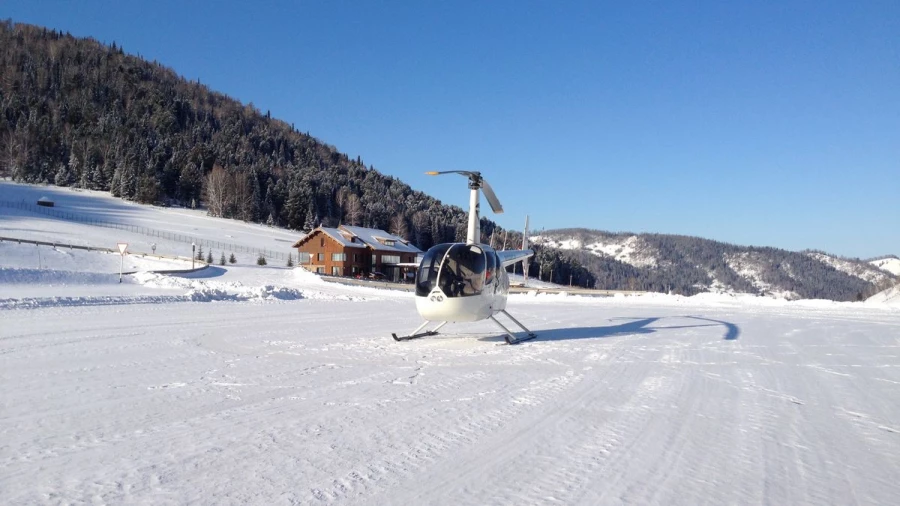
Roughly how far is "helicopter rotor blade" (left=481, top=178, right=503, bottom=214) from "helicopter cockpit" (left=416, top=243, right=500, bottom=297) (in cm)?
244

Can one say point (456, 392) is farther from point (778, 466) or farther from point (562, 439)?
point (778, 466)

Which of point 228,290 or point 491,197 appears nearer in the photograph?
point 491,197

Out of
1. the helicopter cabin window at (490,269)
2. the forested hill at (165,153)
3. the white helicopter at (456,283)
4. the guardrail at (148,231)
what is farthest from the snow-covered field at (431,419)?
the forested hill at (165,153)

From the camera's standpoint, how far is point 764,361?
12070 millimetres

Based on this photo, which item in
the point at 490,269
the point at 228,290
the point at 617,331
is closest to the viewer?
the point at 490,269

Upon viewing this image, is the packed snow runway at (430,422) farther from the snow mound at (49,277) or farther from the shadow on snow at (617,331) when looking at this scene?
the snow mound at (49,277)

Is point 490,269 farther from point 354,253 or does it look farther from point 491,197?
point 354,253

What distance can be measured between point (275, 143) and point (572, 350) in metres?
153

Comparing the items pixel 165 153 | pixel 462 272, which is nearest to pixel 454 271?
pixel 462 272

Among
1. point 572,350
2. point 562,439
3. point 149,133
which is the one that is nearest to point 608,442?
point 562,439

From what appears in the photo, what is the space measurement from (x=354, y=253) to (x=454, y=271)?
5271 centimetres

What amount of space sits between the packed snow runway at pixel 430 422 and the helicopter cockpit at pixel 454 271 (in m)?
1.42

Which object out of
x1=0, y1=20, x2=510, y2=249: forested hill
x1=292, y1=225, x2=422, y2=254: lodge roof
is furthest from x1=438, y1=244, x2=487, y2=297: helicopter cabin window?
x1=0, y1=20, x2=510, y2=249: forested hill

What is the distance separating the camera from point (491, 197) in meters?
15.6
